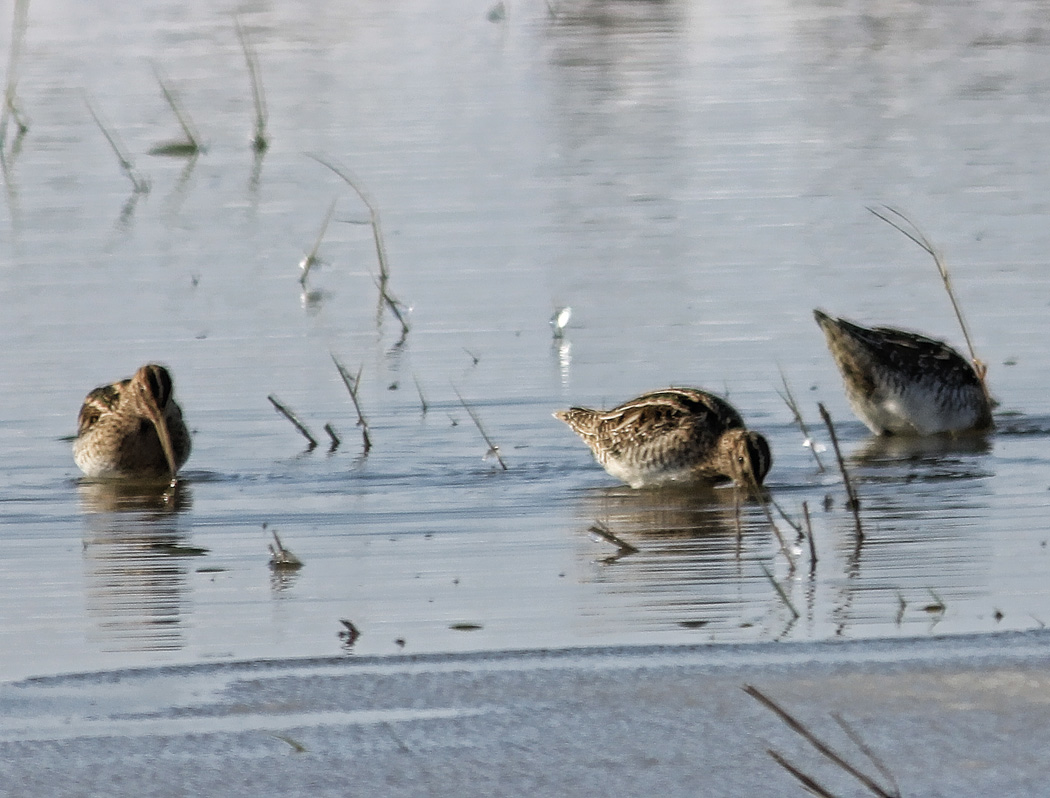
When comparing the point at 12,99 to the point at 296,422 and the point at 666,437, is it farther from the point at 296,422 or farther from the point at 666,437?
the point at 666,437

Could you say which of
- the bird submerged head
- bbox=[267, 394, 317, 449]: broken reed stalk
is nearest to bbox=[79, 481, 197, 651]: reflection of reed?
bbox=[267, 394, 317, 449]: broken reed stalk

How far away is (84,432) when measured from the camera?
34.7 feet

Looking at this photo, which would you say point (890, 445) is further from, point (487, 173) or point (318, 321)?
point (487, 173)

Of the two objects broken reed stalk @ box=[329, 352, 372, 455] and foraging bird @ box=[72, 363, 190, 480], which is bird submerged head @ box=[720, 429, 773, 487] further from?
foraging bird @ box=[72, 363, 190, 480]

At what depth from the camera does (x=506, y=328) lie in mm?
12656

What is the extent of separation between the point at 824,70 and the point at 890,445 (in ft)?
43.9

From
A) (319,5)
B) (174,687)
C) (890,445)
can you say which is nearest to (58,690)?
(174,687)

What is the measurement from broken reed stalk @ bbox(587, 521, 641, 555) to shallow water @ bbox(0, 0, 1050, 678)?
0.17 ft

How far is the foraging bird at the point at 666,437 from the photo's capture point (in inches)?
388

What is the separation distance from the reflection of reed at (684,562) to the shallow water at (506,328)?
0.03 meters

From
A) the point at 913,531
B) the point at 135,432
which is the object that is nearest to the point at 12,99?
the point at 135,432

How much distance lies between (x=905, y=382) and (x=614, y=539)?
120 inches

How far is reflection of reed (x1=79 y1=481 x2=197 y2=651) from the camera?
23.9ft

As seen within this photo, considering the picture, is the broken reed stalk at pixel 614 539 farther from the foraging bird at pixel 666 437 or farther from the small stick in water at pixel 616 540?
the foraging bird at pixel 666 437
